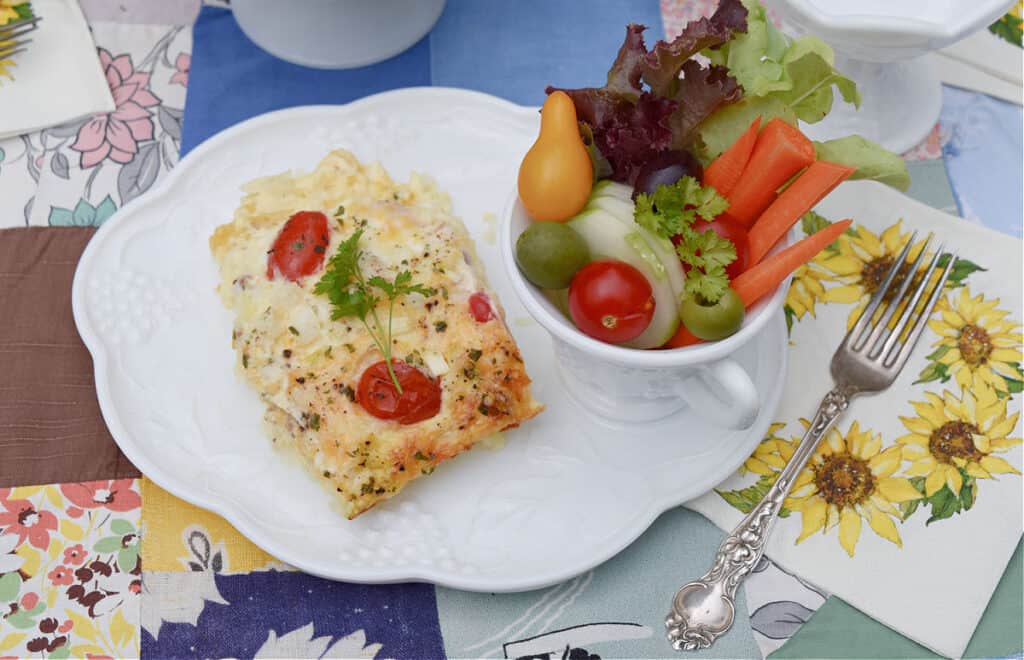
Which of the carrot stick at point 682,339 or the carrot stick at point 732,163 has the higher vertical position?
the carrot stick at point 732,163

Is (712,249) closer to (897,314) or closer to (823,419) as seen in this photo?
(823,419)

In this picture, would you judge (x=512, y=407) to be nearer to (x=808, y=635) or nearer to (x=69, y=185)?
(x=808, y=635)

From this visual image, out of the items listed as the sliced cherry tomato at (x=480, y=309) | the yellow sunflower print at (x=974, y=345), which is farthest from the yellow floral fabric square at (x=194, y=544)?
the yellow sunflower print at (x=974, y=345)

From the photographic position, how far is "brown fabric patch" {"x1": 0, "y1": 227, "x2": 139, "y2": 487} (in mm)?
2439

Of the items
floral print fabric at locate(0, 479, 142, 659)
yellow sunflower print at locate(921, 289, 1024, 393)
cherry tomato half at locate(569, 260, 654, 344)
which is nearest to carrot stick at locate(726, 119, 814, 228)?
cherry tomato half at locate(569, 260, 654, 344)

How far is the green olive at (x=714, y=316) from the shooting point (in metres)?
1.97

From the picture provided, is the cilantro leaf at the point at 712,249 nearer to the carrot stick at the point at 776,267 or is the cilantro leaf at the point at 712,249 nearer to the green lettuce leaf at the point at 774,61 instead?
the carrot stick at the point at 776,267

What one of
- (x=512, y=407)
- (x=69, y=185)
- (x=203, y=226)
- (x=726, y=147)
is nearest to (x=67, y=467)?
(x=203, y=226)

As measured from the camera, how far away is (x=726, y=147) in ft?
7.48

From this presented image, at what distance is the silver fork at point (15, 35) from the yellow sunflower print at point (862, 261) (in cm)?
272

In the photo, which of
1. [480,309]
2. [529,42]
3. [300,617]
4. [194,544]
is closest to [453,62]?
[529,42]

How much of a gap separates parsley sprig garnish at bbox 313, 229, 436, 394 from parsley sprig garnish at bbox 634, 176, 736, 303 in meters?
0.63

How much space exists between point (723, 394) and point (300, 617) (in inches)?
46.0

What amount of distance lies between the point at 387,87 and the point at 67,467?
1.59 m
